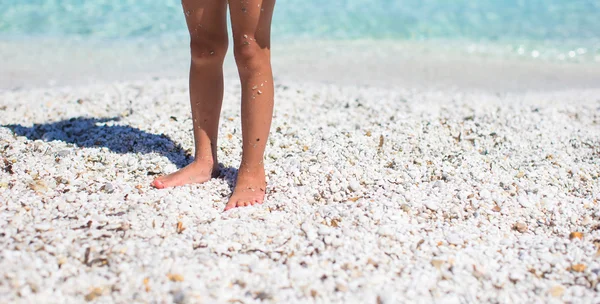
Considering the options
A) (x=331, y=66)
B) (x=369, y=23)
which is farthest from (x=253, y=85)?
(x=369, y=23)

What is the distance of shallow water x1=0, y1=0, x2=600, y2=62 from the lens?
9562mm

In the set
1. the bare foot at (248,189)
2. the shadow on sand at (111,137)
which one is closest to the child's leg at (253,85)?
the bare foot at (248,189)

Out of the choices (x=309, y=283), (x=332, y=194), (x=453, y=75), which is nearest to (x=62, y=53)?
(x=453, y=75)

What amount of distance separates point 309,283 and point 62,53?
23.9ft

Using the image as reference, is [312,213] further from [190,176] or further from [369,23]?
[369,23]

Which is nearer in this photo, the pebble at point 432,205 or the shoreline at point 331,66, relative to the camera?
the pebble at point 432,205

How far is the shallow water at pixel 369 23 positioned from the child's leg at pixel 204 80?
21.7ft

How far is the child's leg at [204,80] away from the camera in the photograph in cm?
285

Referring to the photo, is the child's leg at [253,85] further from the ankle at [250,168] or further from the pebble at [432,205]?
the pebble at [432,205]

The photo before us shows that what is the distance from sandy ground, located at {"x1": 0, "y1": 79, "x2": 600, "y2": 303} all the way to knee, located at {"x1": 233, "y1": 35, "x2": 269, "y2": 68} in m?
0.72

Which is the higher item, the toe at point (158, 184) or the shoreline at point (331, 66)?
the shoreline at point (331, 66)

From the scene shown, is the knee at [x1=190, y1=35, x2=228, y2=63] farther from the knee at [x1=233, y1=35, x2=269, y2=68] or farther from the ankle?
the ankle

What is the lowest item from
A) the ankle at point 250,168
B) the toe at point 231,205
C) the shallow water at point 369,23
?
the toe at point 231,205

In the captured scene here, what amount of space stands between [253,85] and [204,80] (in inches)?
16.6
